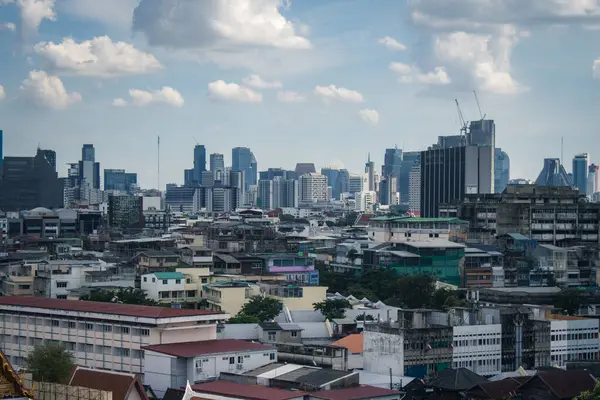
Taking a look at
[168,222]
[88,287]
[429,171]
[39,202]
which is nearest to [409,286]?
[88,287]

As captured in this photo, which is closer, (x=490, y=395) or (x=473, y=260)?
(x=490, y=395)

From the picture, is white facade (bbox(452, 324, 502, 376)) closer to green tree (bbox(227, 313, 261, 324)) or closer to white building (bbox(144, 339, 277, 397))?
white building (bbox(144, 339, 277, 397))

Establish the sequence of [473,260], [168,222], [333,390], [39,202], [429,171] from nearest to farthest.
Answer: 1. [333,390]
2. [473,260]
3. [168,222]
4. [429,171]
5. [39,202]

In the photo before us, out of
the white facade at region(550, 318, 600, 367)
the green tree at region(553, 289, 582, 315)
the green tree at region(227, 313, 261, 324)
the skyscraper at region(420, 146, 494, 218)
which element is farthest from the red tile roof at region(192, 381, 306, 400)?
the skyscraper at region(420, 146, 494, 218)

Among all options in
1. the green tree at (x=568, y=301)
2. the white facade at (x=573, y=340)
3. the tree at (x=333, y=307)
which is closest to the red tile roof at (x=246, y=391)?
the tree at (x=333, y=307)

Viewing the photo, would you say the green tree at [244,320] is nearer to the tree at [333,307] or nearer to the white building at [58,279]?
the tree at [333,307]

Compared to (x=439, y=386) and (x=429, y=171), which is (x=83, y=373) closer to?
(x=439, y=386)
